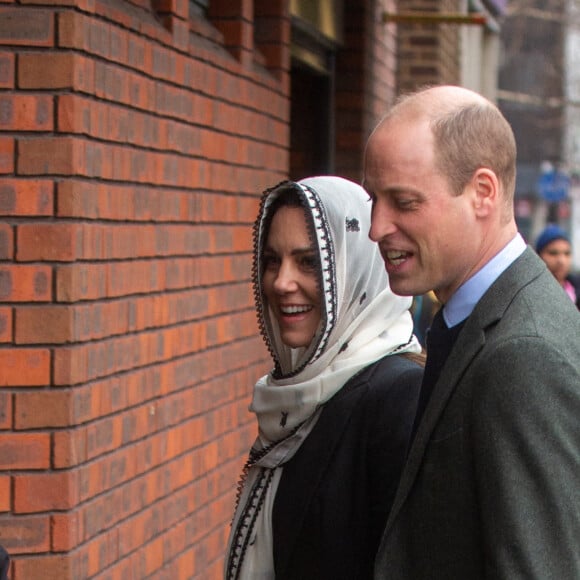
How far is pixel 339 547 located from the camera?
2.88m

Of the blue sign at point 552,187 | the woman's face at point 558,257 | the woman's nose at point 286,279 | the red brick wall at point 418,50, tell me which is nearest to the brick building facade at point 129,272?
the woman's nose at point 286,279

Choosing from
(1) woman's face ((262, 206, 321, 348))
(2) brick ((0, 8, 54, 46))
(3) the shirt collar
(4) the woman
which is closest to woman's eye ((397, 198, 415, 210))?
(3) the shirt collar

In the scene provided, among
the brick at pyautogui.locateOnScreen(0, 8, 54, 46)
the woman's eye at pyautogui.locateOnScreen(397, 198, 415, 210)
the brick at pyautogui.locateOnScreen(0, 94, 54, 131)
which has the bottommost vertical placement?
the woman's eye at pyautogui.locateOnScreen(397, 198, 415, 210)

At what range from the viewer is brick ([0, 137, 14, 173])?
3596mm

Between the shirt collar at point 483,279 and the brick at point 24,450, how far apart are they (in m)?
1.62

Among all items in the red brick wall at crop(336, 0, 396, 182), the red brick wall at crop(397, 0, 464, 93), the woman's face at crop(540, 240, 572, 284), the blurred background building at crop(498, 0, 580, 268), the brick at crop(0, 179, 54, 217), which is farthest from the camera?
the blurred background building at crop(498, 0, 580, 268)

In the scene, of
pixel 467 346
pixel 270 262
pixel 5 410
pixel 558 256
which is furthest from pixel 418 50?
pixel 467 346

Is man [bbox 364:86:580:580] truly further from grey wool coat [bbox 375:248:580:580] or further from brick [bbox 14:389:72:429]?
brick [bbox 14:389:72:429]

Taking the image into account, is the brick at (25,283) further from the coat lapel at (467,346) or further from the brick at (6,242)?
the coat lapel at (467,346)

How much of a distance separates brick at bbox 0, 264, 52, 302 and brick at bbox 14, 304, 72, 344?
3 cm

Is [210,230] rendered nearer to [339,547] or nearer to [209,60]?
[209,60]

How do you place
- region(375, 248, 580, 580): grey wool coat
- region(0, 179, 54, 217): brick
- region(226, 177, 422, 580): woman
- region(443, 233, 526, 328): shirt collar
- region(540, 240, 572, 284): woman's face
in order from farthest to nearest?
region(540, 240, 572, 284): woman's face → region(0, 179, 54, 217): brick → region(226, 177, 422, 580): woman → region(443, 233, 526, 328): shirt collar → region(375, 248, 580, 580): grey wool coat

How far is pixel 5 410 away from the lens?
3.61 metres

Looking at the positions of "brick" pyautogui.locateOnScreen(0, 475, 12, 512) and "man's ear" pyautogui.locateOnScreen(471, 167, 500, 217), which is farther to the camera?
"brick" pyautogui.locateOnScreen(0, 475, 12, 512)
